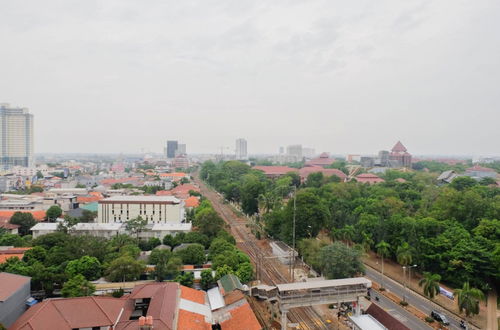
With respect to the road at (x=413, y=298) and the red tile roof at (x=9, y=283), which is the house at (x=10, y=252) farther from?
the road at (x=413, y=298)

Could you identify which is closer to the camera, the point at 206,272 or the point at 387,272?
the point at 206,272

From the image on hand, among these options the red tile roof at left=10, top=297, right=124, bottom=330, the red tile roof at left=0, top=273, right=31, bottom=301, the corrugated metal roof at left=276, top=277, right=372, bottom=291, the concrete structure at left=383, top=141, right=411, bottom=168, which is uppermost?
the concrete structure at left=383, top=141, right=411, bottom=168

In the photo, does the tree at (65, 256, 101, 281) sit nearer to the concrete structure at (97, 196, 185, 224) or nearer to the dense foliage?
the dense foliage

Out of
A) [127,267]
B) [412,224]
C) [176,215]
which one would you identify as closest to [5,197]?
[176,215]

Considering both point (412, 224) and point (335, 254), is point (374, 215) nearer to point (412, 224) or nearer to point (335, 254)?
point (412, 224)

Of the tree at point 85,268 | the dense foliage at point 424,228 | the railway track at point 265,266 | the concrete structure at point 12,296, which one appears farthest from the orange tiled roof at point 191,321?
the dense foliage at point 424,228

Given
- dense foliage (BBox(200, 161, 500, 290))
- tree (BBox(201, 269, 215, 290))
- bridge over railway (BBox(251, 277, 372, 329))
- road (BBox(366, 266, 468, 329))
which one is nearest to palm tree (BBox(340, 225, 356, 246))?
dense foliage (BBox(200, 161, 500, 290))
